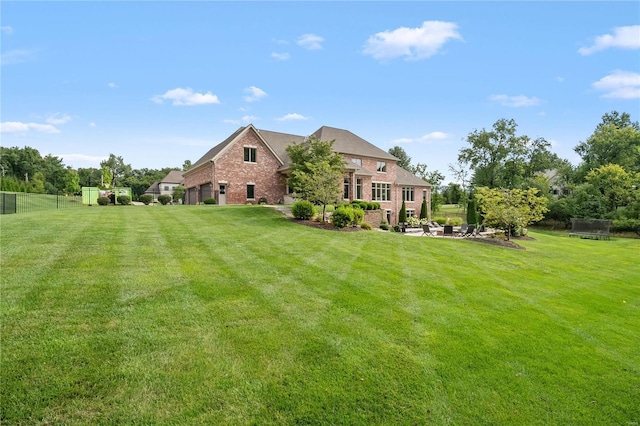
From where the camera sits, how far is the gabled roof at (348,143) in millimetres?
30297

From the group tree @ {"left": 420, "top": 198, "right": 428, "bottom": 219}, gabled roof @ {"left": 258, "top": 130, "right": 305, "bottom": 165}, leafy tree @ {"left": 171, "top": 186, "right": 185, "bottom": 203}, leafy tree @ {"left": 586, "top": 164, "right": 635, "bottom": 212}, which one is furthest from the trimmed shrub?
leafy tree @ {"left": 586, "top": 164, "right": 635, "bottom": 212}

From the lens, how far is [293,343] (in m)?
3.82

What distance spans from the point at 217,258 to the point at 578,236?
91.2ft

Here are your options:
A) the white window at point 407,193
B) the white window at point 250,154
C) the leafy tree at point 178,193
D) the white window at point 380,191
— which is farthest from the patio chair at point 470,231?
the leafy tree at point 178,193

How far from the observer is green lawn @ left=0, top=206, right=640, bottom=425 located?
2820 millimetres

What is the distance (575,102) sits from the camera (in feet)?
73.8

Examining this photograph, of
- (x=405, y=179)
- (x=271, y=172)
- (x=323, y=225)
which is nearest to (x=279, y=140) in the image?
(x=271, y=172)

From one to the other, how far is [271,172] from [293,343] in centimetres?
2510

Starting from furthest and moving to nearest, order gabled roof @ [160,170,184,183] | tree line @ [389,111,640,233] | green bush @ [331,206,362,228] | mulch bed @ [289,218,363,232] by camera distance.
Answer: gabled roof @ [160,170,184,183], tree line @ [389,111,640,233], green bush @ [331,206,362,228], mulch bed @ [289,218,363,232]

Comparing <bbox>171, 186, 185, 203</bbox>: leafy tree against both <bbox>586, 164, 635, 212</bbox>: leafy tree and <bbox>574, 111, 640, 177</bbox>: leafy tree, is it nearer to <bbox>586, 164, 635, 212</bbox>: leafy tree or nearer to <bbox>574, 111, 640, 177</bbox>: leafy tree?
<bbox>586, 164, 635, 212</bbox>: leafy tree

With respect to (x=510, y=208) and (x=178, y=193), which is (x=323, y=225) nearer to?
(x=510, y=208)

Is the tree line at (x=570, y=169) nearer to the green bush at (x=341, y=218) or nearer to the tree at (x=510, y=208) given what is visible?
the tree at (x=510, y=208)

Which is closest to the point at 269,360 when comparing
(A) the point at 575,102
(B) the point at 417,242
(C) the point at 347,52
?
(B) the point at 417,242

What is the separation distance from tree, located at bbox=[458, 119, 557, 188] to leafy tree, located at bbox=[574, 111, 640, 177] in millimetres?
4631
